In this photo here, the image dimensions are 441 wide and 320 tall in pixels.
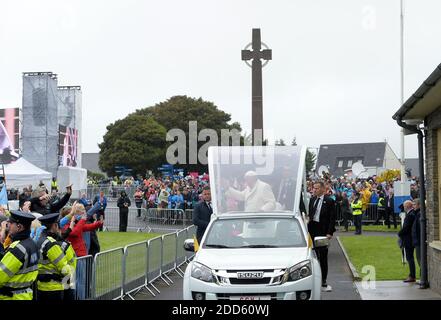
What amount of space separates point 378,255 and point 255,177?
26.1ft

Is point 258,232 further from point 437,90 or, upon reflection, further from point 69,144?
point 69,144

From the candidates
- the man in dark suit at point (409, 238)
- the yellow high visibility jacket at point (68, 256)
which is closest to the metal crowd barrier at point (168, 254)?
the man in dark suit at point (409, 238)

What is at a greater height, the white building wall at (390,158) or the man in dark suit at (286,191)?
the white building wall at (390,158)

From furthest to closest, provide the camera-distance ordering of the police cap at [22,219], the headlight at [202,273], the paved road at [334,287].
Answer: the paved road at [334,287]
the headlight at [202,273]
the police cap at [22,219]

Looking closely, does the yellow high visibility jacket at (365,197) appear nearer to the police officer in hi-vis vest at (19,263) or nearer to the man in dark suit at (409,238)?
the man in dark suit at (409,238)

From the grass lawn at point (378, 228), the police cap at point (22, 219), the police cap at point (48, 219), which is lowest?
the grass lawn at point (378, 228)

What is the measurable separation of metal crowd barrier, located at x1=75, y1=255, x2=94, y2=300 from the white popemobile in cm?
156

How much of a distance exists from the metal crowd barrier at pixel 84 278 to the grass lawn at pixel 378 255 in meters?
6.81

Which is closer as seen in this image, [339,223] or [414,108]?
[414,108]

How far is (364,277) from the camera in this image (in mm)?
15000

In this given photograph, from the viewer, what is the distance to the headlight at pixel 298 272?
31.4 ft

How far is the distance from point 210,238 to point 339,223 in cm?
2175

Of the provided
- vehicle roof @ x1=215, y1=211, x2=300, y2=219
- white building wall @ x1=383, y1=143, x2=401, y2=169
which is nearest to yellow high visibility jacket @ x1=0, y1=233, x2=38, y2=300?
vehicle roof @ x1=215, y1=211, x2=300, y2=219
